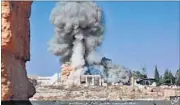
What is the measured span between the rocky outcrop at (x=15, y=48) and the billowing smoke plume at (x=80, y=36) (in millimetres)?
50193

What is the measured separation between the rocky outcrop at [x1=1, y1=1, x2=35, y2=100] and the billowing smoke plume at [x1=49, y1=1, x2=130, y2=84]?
165ft

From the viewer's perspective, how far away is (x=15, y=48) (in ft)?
10.7

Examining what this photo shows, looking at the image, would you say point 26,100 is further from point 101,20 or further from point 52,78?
point 101,20

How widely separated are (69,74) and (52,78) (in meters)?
5.48

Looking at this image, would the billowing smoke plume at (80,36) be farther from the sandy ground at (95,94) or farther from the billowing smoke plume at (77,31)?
the sandy ground at (95,94)

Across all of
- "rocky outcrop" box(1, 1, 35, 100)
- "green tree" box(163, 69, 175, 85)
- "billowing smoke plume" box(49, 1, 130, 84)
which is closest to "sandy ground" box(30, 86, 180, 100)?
"green tree" box(163, 69, 175, 85)

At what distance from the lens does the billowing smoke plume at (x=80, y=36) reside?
A: 54562 millimetres

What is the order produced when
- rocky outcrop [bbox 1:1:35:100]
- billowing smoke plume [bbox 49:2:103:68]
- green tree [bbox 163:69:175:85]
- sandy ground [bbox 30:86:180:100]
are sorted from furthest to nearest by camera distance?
billowing smoke plume [bbox 49:2:103:68]
green tree [bbox 163:69:175:85]
sandy ground [bbox 30:86:180:100]
rocky outcrop [bbox 1:1:35:100]

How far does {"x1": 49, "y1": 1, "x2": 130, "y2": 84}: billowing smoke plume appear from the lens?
54562mm

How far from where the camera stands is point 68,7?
182 ft

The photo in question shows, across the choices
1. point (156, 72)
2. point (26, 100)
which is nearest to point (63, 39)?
point (156, 72)

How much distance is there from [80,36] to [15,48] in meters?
53.0

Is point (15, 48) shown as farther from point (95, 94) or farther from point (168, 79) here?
point (168, 79)

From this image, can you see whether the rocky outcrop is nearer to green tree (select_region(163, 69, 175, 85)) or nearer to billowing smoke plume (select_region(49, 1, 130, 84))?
green tree (select_region(163, 69, 175, 85))
